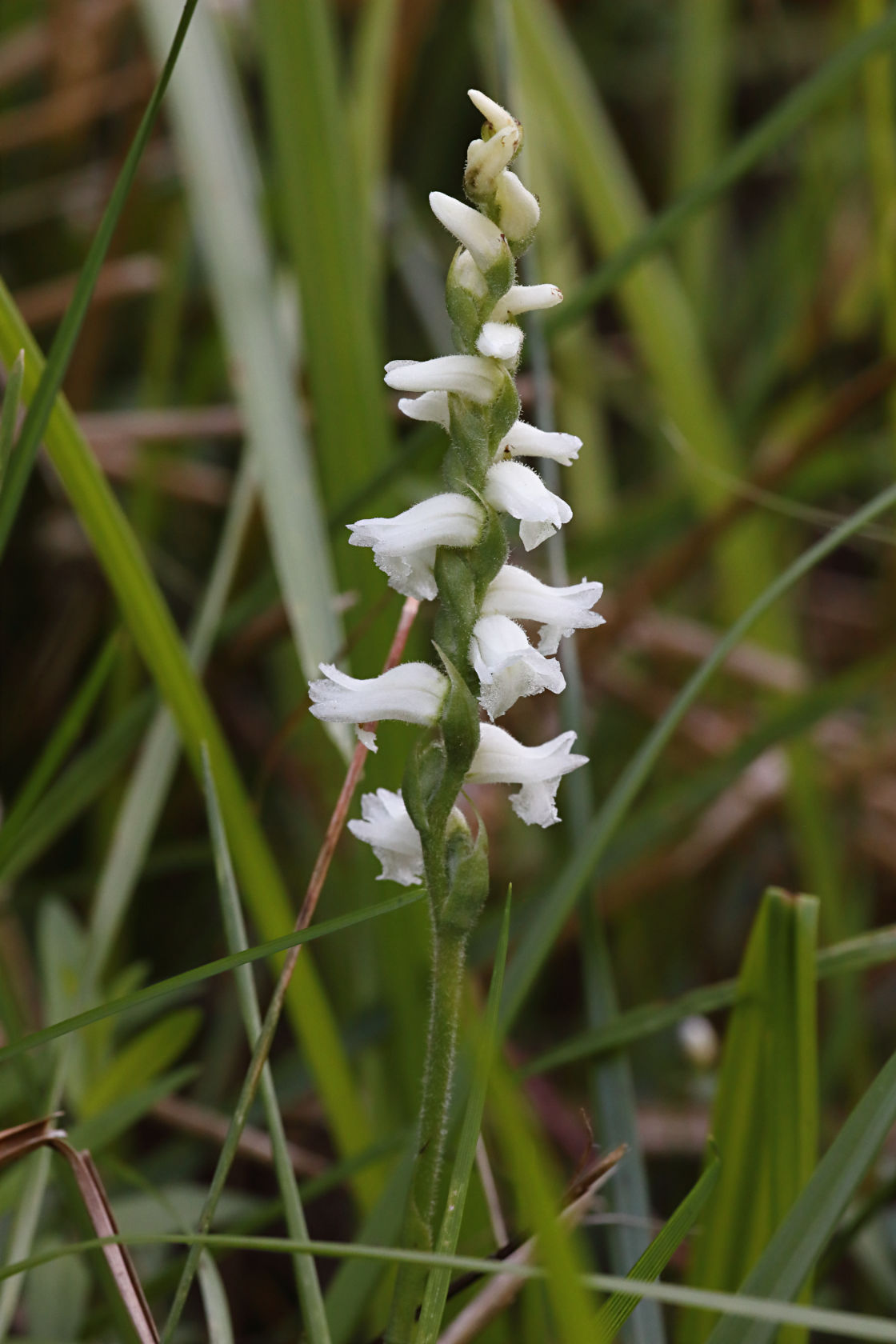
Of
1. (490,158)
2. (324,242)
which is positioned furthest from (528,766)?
(324,242)

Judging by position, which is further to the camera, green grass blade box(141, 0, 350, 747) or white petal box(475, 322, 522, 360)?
green grass blade box(141, 0, 350, 747)

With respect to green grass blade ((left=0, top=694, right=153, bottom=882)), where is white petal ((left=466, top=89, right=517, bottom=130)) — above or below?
above

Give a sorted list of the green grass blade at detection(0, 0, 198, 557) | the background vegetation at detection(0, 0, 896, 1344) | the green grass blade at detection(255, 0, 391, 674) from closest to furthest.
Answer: the green grass blade at detection(0, 0, 198, 557), the background vegetation at detection(0, 0, 896, 1344), the green grass blade at detection(255, 0, 391, 674)

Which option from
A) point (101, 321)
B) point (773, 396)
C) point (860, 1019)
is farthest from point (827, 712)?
point (101, 321)

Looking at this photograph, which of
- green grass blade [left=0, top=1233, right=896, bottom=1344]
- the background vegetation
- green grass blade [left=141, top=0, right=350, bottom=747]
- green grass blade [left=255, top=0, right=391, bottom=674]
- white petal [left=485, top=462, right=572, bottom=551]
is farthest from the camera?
green grass blade [left=255, top=0, right=391, bottom=674]

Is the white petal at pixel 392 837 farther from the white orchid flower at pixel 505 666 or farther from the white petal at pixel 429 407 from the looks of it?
the white petal at pixel 429 407

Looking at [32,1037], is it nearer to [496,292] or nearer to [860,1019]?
[496,292]

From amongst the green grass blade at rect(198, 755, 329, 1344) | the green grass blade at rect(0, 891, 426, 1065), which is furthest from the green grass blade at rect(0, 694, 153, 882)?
the green grass blade at rect(0, 891, 426, 1065)

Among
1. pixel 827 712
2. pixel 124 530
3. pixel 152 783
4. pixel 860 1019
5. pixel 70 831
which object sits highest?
pixel 124 530

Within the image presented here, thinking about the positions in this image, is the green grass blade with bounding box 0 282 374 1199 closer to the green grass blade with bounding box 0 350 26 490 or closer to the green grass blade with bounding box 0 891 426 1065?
the green grass blade with bounding box 0 350 26 490
